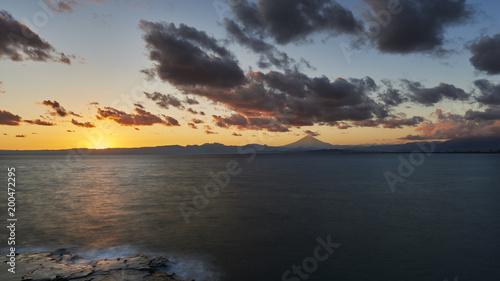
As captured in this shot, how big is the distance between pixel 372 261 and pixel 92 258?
653 inches

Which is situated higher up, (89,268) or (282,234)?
(89,268)

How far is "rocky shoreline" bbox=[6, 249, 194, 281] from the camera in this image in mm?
13570

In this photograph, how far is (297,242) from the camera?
70.8 ft

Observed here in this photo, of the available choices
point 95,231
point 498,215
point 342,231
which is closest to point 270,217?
A: point 342,231

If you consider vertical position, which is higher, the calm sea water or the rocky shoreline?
the rocky shoreline

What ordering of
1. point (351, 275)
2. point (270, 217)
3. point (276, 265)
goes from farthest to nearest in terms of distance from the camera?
point (270, 217)
point (276, 265)
point (351, 275)

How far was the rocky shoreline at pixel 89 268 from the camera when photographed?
13.6 meters

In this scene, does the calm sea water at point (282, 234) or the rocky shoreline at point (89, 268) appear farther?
the calm sea water at point (282, 234)

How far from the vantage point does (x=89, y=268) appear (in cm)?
1486

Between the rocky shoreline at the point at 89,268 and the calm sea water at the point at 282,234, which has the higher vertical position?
the rocky shoreline at the point at 89,268

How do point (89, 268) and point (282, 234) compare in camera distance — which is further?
point (282, 234)

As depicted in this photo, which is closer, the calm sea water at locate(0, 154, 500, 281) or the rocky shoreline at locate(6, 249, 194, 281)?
the rocky shoreline at locate(6, 249, 194, 281)

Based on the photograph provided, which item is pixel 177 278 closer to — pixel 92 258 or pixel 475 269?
pixel 92 258

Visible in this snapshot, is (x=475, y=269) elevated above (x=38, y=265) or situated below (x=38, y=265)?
below
